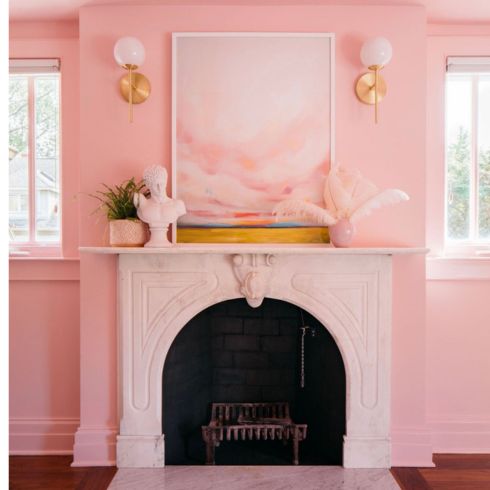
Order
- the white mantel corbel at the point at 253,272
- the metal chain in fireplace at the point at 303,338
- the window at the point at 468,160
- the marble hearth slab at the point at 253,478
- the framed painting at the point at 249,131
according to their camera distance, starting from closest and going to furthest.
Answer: the marble hearth slab at the point at 253,478 → the white mantel corbel at the point at 253,272 → the framed painting at the point at 249,131 → the metal chain in fireplace at the point at 303,338 → the window at the point at 468,160

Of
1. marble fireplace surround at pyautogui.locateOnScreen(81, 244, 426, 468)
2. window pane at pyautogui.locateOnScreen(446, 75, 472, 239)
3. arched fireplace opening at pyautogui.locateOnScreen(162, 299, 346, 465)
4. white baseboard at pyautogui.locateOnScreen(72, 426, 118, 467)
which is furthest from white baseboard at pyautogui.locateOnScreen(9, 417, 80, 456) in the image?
window pane at pyautogui.locateOnScreen(446, 75, 472, 239)

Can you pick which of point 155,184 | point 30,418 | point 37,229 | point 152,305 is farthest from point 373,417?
point 37,229

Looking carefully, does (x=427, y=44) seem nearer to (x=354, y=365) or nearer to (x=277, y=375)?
(x=354, y=365)

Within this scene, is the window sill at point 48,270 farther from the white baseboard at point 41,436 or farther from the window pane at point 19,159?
the white baseboard at point 41,436

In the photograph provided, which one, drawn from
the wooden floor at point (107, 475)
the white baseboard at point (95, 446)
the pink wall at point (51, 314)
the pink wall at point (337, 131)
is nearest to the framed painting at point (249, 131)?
the pink wall at point (337, 131)

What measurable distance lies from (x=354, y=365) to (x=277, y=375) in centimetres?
51

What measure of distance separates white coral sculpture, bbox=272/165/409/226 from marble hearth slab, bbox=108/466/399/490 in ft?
4.11

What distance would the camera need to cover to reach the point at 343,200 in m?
2.48

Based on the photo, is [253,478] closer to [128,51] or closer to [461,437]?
[461,437]

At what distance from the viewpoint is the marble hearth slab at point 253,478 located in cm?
238

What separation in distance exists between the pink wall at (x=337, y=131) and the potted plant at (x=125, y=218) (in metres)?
0.12

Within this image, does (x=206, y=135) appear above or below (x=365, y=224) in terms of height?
above

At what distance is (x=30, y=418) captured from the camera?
113 inches

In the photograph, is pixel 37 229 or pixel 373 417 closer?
pixel 373 417
